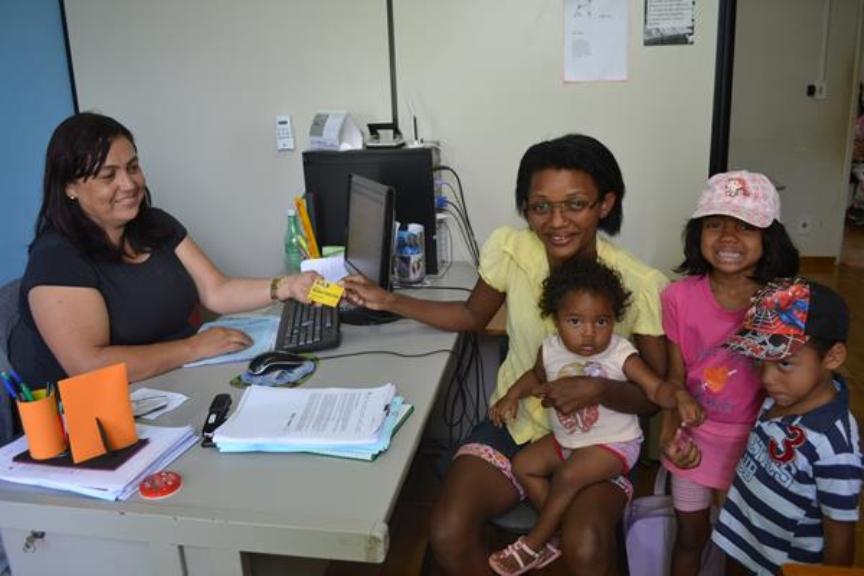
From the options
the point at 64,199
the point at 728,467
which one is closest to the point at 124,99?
the point at 64,199

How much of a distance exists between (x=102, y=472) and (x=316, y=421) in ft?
1.18

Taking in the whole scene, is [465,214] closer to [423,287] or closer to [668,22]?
[423,287]

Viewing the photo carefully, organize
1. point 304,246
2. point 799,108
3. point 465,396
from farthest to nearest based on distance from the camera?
point 799,108 < point 465,396 < point 304,246

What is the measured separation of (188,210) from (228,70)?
1.91 ft

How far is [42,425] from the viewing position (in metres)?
1.13

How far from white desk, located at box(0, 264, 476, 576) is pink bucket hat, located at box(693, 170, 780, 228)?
814 millimetres

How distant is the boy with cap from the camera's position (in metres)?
1.27

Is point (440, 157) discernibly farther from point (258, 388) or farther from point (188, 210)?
point (258, 388)

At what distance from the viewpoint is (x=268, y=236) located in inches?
109

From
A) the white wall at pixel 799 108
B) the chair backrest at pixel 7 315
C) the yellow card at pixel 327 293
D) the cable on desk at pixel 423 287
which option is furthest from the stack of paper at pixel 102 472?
the white wall at pixel 799 108

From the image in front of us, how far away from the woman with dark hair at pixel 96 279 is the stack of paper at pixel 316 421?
358 mm

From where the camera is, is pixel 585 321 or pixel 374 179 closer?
pixel 585 321

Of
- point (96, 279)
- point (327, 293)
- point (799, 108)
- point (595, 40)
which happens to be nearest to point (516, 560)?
point (327, 293)

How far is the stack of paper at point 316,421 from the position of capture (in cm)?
119
